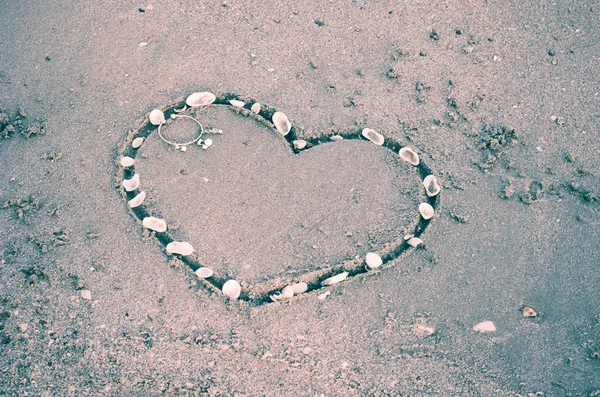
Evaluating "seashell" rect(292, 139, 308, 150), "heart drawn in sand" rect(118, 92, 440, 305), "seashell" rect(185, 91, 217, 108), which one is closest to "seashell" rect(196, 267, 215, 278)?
"heart drawn in sand" rect(118, 92, 440, 305)

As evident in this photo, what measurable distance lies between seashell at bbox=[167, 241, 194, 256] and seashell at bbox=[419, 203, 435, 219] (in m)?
1.18

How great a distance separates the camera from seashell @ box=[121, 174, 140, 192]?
2.95 meters

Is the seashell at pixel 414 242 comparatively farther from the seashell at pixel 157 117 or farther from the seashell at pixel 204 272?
the seashell at pixel 157 117

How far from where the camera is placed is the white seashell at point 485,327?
252 centimetres

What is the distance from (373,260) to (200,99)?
4.66ft

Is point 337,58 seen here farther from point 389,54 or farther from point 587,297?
point 587,297

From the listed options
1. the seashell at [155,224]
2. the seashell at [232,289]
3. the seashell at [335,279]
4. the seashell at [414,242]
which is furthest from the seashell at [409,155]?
the seashell at [155,224]

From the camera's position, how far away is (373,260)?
2.71 metres

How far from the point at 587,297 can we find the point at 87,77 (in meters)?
3.05

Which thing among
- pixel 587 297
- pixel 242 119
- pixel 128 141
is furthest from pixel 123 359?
pixel 587 297

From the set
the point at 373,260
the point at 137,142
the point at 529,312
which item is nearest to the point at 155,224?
the point at 137,142

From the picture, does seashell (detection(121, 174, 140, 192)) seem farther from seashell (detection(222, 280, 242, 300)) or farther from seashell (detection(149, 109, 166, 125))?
seashell (detection(222, 280, 242, 300))

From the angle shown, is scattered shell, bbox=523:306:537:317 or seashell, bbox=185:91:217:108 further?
seashell, bbox=185:91:217:108

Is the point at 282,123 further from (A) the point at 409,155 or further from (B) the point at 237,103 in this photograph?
(A) the point at 409,155
